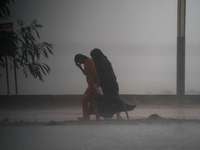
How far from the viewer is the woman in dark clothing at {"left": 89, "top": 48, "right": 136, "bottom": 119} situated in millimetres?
2188

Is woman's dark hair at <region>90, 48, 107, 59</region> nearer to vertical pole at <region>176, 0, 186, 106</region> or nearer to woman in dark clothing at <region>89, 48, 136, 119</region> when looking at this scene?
woman in dark clothing at <region>89, 48, 136, 119</region>

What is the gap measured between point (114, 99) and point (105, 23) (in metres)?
0.77

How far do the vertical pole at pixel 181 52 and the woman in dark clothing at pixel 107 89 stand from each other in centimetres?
49

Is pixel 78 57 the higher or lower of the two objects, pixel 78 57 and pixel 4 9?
the lower

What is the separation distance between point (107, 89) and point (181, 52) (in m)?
0.83

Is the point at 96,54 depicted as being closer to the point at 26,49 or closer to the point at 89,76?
the point at 89,76

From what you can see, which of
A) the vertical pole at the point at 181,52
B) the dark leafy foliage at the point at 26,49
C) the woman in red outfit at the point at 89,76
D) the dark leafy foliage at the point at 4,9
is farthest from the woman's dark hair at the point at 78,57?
the vertical pole at the point at 181,52

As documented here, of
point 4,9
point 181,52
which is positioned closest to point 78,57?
point 4,9

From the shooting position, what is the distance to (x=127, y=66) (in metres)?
2.19

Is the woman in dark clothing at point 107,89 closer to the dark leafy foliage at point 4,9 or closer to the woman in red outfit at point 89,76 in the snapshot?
the woman in red outfit at point 89,76

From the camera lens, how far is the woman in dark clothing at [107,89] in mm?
2188

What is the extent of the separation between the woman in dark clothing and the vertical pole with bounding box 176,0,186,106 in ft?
1.62

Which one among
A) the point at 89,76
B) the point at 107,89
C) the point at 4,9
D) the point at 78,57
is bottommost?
the point at 107,89

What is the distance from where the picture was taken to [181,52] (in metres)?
2.19
